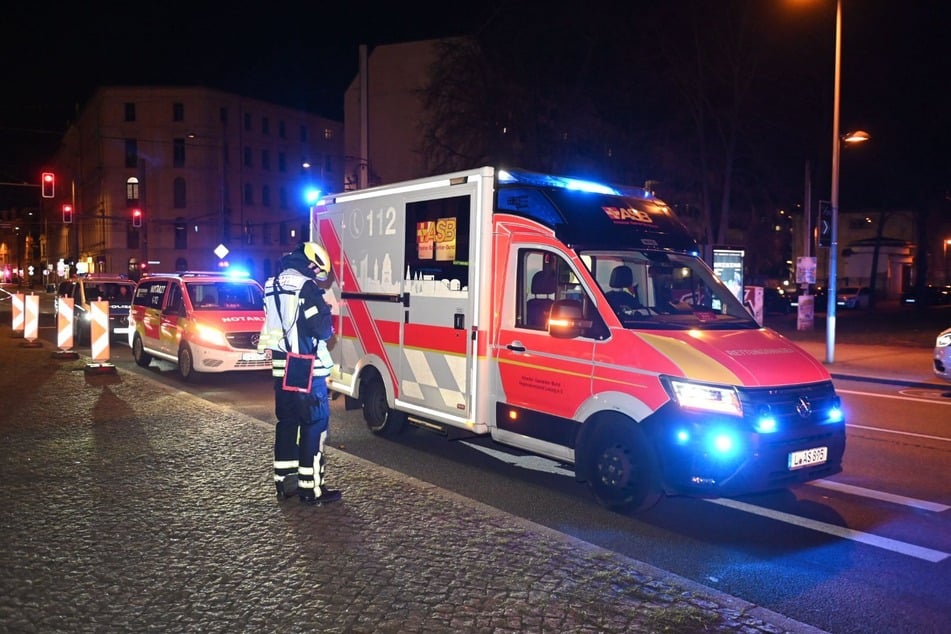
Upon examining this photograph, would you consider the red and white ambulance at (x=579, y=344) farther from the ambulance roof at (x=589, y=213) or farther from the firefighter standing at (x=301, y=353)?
the firefighter standing at (x=301, y=353)

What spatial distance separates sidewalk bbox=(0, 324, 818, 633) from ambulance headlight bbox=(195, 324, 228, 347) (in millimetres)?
5790

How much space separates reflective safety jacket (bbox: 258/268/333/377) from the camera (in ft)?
20.4

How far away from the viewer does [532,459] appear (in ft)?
27.4

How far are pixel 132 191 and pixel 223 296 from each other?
6074 cm

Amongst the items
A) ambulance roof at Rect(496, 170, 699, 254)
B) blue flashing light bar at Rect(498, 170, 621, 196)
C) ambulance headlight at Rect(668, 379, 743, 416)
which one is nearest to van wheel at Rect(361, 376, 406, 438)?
ambulance roof at Rect(496, 170, 699, 254)

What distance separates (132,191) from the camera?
6900 centimetres

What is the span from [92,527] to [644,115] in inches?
1083

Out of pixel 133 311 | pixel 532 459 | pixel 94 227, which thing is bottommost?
pixel 532 459

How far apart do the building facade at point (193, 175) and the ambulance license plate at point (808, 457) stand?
2398 inches

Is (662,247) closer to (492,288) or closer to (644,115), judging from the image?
(492,288)

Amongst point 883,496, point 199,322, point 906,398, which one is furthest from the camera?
point 199,322

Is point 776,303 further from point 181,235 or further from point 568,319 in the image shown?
point 181,235

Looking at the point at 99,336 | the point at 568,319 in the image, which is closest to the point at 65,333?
the point at 99,336

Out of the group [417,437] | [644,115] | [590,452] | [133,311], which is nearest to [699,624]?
[590,452]
